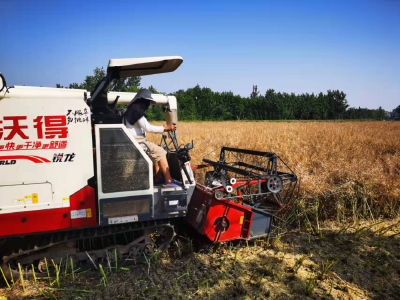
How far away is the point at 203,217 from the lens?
4.27m

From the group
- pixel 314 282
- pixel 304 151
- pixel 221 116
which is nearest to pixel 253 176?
pixel 314 282

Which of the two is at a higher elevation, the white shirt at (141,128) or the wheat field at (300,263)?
the white shirt at (141,128)

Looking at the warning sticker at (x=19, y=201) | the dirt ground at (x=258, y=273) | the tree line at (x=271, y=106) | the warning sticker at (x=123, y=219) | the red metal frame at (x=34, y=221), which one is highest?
the tree line at (x=271, y=106)

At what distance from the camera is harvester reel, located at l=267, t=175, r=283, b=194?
4559 millimetres

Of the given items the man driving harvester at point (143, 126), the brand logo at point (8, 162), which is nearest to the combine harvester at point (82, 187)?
the brand logo at point (8, 162)

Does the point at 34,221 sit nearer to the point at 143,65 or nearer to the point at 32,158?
the point at 32,158

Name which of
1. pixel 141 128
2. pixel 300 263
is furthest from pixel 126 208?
pixel 300 263

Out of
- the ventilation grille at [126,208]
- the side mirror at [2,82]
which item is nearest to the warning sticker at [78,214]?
the ventilation grille at [126,208]

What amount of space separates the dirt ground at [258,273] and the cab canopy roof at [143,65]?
2.54m

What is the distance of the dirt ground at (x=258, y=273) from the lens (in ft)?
11.3

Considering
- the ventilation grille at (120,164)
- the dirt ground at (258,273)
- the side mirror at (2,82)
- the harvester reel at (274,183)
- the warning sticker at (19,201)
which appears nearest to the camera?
the side mirror at (2,82)

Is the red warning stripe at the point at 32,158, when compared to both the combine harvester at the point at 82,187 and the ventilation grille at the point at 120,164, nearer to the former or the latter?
the combine harvester at the point at 82,187

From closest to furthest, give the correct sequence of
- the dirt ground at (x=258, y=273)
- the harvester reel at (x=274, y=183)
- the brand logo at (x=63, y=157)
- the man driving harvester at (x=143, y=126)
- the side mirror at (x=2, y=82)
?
the side mirror at (x=2, y=82)
the brand logo at (x=63, y=157)
the dirt ground at (x=258, y=273)
the man driving harvester at (x=143, y=126)
the harvester reel at (x=274, y=183)

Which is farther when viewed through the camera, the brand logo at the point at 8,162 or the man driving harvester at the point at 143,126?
the man driving harvester at the point at 143,126
